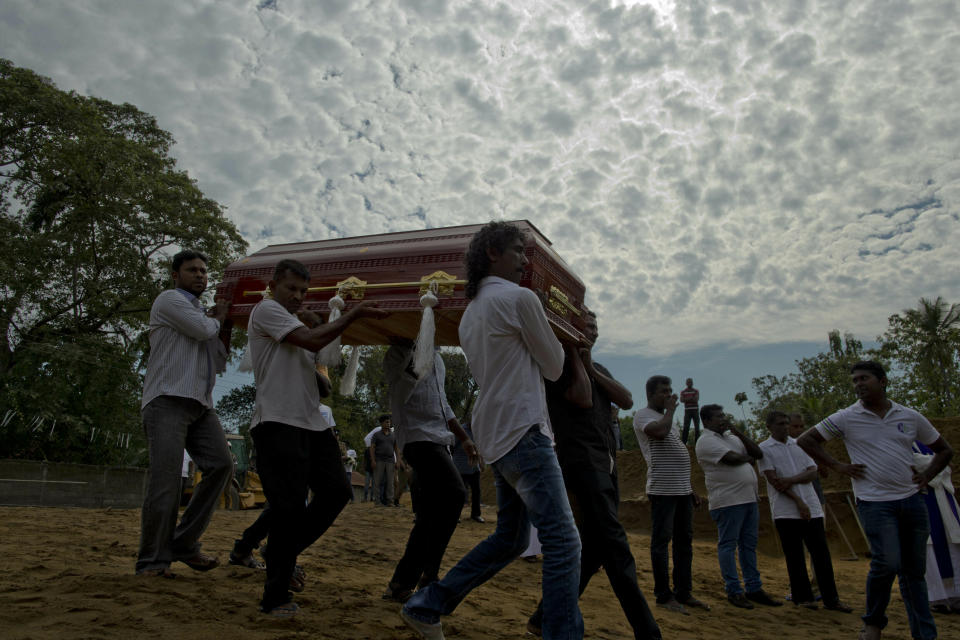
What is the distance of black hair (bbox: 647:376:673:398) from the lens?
5047 mm

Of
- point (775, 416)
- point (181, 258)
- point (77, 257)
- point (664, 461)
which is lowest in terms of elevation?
point (664, 461)

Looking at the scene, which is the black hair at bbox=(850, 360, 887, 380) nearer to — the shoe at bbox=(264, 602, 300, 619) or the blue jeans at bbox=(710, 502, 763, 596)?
the blue jeans at bbox=(710, 502, 763, 596)

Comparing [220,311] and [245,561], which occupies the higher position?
[220,311]

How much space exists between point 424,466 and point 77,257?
55.6 ft

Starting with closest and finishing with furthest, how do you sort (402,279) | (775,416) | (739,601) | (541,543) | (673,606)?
(541,543)
(402,279)
(673,606)
(739,601)
(775,416)

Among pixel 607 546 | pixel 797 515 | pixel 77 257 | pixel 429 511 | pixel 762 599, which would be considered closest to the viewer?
pixel 607 546

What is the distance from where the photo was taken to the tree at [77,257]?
644 inches

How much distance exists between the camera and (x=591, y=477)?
3150 millimetres

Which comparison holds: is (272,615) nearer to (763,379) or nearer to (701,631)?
(701,631)

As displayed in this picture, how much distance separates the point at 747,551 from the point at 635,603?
10.6 feet

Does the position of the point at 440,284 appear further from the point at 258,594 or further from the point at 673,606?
the point at 673,606

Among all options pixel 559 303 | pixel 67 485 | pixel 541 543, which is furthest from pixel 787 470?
pixel 67 485

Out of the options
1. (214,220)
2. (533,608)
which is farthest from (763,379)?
(533,608)

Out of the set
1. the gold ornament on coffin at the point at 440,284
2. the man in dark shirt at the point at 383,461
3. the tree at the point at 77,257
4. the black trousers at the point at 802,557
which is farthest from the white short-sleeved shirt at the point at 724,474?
the tree at the point at 77,257
